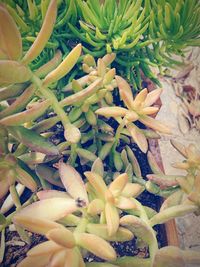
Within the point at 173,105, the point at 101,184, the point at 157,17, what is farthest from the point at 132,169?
the point at 173,105

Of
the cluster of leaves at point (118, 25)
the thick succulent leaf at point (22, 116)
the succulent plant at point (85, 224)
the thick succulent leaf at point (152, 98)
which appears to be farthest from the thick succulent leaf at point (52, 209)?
the cluster of leaves at point (118, 25)

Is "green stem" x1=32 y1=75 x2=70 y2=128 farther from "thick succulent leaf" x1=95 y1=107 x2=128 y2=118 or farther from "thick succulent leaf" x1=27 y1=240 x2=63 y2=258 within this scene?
"thick succulent leaf" x1=27 y1=240 x2=63 y2=258

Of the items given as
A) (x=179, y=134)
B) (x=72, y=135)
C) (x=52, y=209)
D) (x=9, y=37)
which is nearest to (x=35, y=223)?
(x=52, y=209)

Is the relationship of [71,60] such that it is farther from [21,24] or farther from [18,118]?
[21,24]

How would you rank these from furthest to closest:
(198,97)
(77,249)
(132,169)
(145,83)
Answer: (198,97) → (145,83) → (132,169) → (77,249)

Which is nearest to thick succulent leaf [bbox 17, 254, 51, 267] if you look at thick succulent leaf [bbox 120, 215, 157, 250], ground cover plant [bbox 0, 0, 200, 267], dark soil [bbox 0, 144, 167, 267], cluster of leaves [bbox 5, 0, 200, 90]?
ground cover plant [bbox 0, 0, 200, 267]
